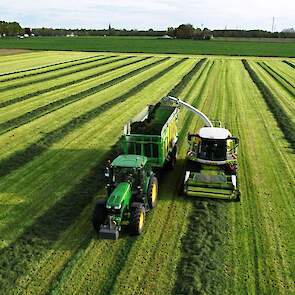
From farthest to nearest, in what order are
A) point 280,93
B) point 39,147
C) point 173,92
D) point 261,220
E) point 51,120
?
point 280,93
point 173,92
point 51,120
point 39,147
point 261,220

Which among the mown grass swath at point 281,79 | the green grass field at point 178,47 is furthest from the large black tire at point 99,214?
the green grass field at point 178,47

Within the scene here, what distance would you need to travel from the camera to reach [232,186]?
12.8 meters

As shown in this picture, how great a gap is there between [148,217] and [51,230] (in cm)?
281

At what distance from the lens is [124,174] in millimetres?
11172

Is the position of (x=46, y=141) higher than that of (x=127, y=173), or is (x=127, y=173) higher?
(x=127, y=173)

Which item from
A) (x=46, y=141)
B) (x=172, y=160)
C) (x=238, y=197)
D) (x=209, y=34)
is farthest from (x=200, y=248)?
(x=209, y=34)

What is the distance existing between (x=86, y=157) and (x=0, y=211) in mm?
5270

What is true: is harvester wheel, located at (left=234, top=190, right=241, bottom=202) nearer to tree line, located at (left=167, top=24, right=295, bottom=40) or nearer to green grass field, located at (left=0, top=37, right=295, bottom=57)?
green grass field, located at (left=0, top=37, right=295, bottom=57)

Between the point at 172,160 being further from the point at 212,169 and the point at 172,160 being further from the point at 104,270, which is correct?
the point at 104,270

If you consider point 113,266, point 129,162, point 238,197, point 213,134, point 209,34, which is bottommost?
point 209,34

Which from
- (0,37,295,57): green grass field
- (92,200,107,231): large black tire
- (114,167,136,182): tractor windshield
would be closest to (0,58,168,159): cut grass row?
(114,167,136,182): tractor windshield

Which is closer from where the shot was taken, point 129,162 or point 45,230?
point 45,230

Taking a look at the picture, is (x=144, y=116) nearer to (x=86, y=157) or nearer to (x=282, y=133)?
(x=86, y=157)

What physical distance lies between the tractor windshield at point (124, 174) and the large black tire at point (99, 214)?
2.87 ft
